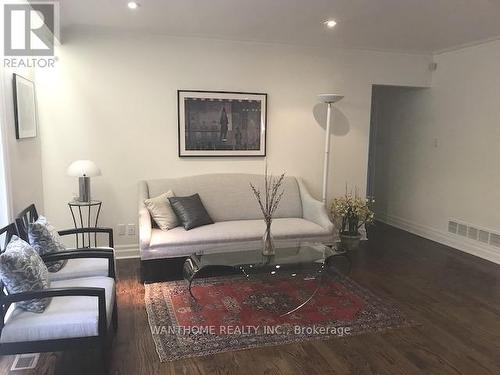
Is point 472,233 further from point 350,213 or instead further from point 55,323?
point 55,323

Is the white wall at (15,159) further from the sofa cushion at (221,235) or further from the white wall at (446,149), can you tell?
the white wall at (446,149)

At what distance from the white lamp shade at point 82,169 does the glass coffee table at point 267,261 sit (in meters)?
1.37

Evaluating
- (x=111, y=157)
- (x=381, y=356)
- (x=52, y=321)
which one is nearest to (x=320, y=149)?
(x=111, y=157)

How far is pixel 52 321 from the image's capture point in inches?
79.8

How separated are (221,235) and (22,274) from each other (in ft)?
6.55

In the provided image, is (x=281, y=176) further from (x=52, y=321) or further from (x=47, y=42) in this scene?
(x=52, y=321)

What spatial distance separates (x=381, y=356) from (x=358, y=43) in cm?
352

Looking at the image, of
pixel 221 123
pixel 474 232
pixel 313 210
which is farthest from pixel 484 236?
pixel 221 123

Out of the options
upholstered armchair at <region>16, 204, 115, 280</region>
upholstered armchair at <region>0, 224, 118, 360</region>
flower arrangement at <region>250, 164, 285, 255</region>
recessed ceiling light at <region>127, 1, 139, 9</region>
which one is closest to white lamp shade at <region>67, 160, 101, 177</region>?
upholstered armchair at <region>16, 204, 115, 280</region>

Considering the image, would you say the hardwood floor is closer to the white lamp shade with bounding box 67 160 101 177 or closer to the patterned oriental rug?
the patterned oriental rug

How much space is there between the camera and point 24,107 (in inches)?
134

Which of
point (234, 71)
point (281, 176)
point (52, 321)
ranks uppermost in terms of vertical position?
point (234, 71)

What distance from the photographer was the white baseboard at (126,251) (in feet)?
14.6

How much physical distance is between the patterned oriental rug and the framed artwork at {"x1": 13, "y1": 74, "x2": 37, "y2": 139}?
1750 mm
